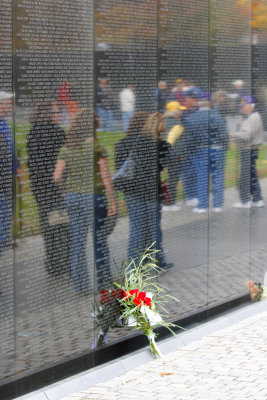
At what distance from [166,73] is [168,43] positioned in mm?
279

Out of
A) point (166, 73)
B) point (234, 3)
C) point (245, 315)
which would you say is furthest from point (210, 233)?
point (234, 3)

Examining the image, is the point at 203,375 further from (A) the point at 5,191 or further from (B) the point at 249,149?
(B) the point at 249,149

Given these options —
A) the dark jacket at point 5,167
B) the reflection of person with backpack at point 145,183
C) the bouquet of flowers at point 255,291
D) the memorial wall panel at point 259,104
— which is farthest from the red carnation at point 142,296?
the memorial wall panel at point 259,104

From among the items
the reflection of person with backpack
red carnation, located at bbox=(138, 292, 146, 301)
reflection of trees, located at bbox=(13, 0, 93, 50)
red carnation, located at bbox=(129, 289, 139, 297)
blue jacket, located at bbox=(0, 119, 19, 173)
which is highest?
reflection of trees, located at bbox=(13, 0, 93, 50)

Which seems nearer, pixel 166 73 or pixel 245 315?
pixel 166 73

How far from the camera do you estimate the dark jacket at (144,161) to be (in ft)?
26.9

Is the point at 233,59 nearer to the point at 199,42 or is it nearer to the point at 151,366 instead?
the point at 199,42

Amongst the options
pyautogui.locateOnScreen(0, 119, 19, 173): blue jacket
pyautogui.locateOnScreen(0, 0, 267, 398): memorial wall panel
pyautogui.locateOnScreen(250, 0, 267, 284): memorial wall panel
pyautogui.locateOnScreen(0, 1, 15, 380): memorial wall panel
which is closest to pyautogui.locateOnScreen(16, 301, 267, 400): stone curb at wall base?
pyautogui.locateOnScreen(0, 0, 267, 398): memorial wall panel

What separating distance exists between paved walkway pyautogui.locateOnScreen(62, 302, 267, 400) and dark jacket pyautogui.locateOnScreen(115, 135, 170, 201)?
1.48 metres

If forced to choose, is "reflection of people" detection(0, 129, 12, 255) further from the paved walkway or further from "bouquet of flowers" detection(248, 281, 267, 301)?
"bouquet of flowers" detection(248, 281, 267, 301)

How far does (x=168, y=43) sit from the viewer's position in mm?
8664

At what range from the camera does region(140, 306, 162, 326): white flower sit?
8.15m

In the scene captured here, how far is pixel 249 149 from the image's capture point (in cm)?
1034

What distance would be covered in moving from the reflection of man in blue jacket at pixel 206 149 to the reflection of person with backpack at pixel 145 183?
563 millimetres
